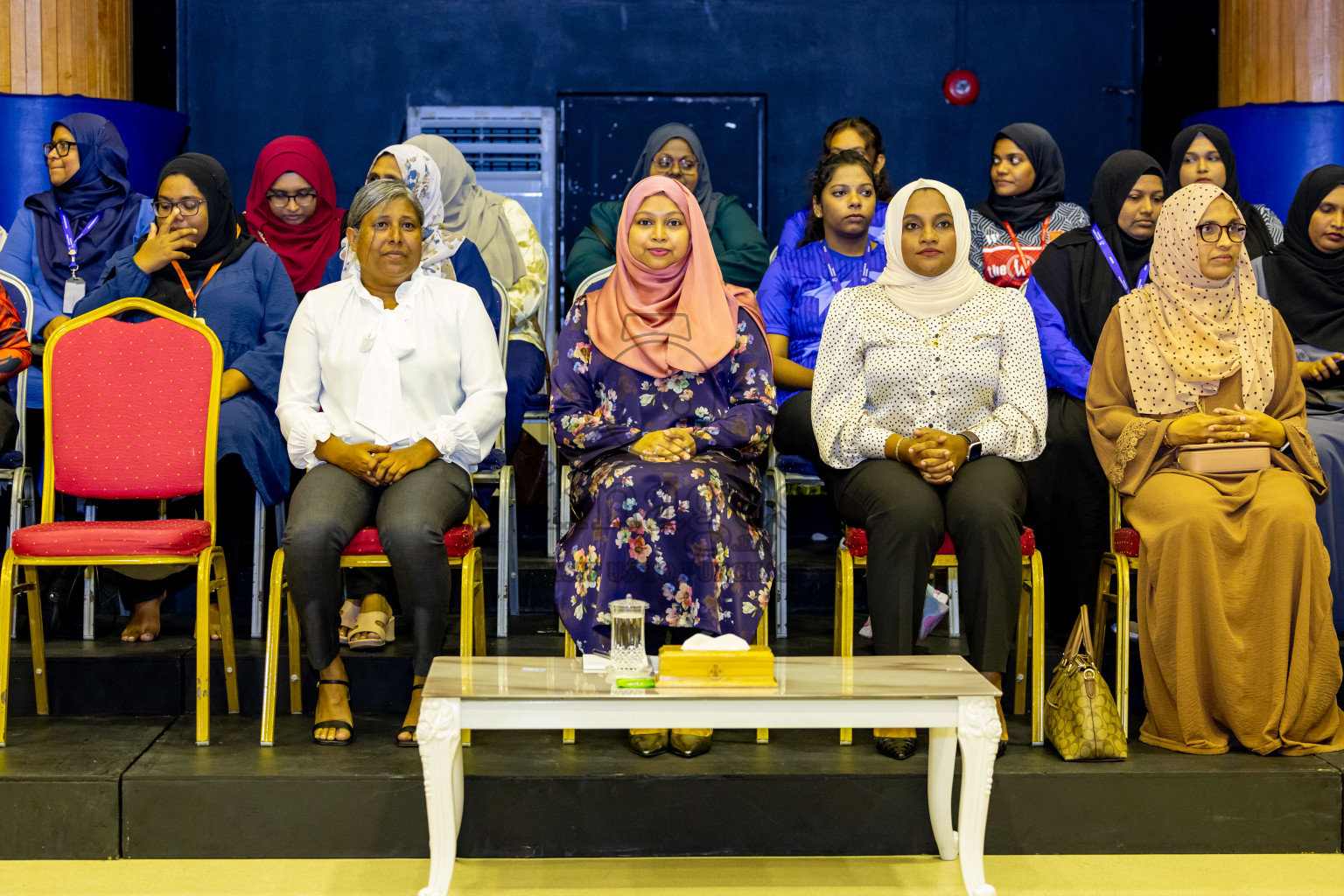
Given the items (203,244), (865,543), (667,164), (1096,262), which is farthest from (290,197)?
(1096,262)

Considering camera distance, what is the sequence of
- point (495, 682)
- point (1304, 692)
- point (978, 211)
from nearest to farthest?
point (495, 682)
point (1304, 692)
point (978, 211)

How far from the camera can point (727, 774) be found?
249 centimetres

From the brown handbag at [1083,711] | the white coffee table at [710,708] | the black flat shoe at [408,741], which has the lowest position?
the black flat shoe at [408,741]

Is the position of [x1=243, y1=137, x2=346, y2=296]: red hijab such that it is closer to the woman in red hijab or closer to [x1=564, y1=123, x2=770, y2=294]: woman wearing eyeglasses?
[x1=564, y1=123, x2=770, y2=294]: woman wearing eyeglasses

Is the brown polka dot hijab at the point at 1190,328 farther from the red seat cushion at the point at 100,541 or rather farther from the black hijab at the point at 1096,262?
the red seat cushion at the point at 100,541

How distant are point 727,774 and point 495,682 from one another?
0.57m

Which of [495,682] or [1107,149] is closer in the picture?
[495,682]

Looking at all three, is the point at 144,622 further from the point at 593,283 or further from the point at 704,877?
the point at 704,877

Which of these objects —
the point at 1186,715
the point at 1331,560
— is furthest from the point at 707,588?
the point at 1331,560

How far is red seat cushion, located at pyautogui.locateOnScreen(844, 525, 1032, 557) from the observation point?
280cm

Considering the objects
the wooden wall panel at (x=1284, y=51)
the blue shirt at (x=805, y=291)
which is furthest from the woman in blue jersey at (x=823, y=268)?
the wooden wall panel at (x=1284, y=51)

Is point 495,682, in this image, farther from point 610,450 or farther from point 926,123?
point 926,123

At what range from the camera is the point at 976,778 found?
7.34ft

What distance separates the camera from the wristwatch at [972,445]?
9.39 feet
